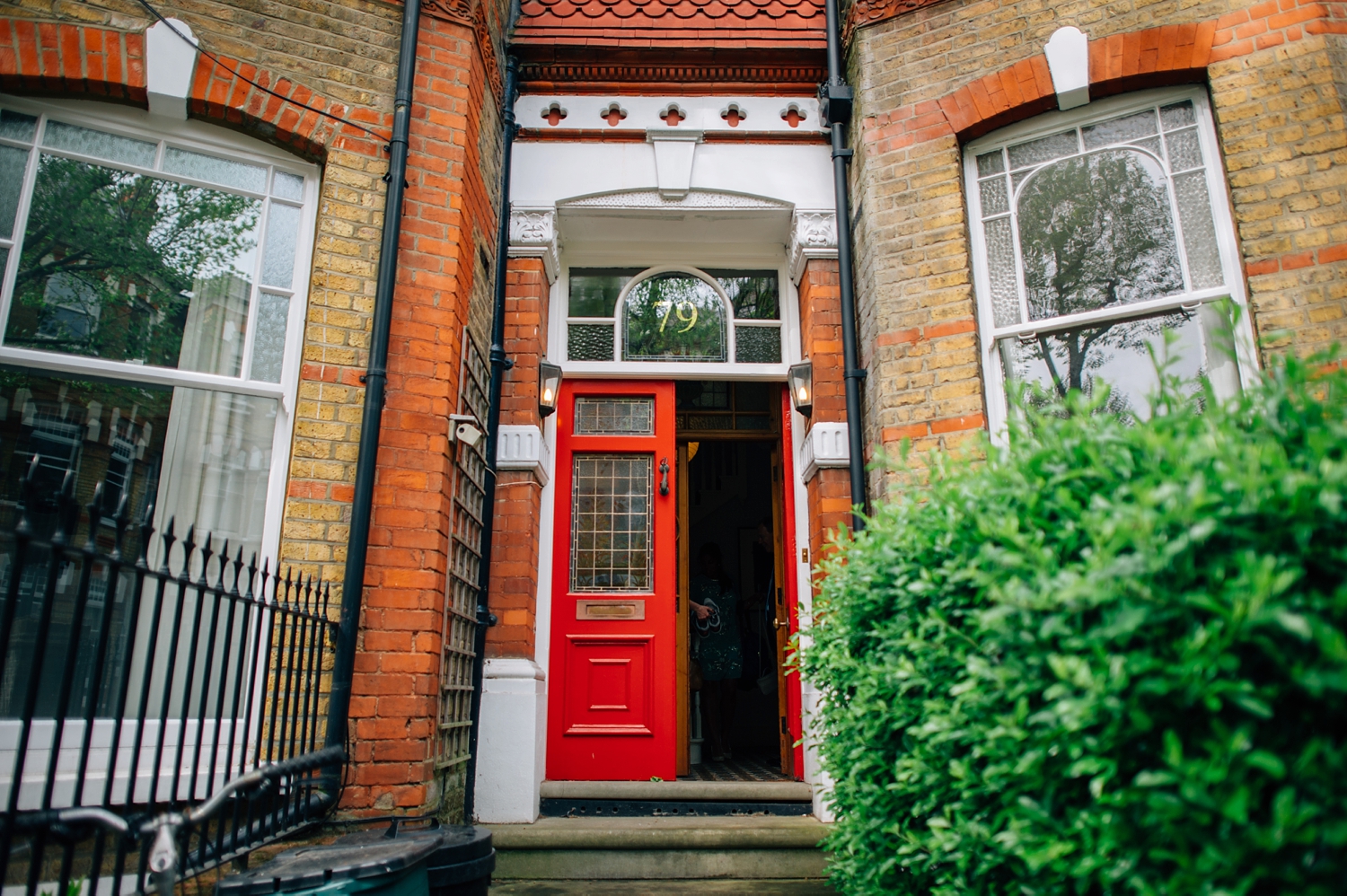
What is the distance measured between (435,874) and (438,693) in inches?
47.5

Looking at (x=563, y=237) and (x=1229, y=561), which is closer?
(x=1229, y=561)

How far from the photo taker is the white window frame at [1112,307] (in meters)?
3.96

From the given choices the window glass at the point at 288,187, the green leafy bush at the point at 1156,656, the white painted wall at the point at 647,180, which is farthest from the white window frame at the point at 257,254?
the green leafy bush at the point at 1156,656

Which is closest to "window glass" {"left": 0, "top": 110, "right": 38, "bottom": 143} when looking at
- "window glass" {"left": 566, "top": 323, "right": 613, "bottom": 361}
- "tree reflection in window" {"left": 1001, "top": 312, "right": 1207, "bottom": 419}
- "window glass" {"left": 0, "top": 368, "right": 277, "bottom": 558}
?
"window glass" {"left": 0, "top": 368, "right": 277, "bottom": 558}

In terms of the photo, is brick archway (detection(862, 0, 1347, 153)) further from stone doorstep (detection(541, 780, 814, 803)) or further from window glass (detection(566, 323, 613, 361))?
stone doorstep (detection(541, 780, 814, 803))

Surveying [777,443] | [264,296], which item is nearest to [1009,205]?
[777,443]

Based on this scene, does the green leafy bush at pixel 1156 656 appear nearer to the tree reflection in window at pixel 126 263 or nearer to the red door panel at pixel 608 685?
the red door panel at pixel 608 685

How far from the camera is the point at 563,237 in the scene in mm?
5648

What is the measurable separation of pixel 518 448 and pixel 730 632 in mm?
2700

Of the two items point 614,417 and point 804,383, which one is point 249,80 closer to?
point 614,417

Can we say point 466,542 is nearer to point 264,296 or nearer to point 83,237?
point 264,296

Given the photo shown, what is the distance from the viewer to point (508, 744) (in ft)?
14.6

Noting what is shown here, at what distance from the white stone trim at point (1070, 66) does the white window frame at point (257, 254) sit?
13.2ft

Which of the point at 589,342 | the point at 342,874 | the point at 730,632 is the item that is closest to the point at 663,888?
the point at 342,874
